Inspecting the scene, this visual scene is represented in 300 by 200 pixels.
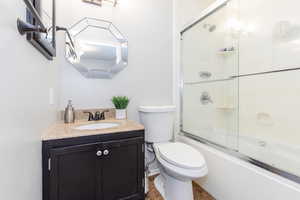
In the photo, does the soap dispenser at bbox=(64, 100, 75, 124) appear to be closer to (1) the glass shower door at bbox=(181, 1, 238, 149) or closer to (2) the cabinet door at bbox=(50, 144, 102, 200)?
(2) the cabinet door at bbox=(50, 144, 102, 200)

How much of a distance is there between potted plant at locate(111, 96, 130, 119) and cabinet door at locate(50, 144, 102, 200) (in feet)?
1.87

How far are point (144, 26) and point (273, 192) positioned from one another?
76.2 inches

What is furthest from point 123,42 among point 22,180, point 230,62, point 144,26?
point 22,180

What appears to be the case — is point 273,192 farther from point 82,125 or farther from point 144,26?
point 144,26

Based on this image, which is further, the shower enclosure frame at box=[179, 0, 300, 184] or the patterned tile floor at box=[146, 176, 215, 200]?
the patterned tile floor at box=[146, 176, 215, 200]

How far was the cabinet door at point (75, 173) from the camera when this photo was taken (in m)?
1.06

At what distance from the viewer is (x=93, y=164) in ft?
3.82

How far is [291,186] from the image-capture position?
3.29 feet

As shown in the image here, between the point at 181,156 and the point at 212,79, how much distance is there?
3.42 ft

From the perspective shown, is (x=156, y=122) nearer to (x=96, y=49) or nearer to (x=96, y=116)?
(x=96, y=116)

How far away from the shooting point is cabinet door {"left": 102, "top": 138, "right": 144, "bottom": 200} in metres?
1.21

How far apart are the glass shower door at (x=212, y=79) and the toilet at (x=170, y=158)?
0.43 metres

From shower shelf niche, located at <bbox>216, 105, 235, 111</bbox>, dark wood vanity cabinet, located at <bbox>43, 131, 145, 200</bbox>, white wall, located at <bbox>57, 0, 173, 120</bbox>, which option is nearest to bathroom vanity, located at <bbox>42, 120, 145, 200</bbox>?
dark wood vanity cabinet, located at <bbox>43, 131, 145, 200</bbox>

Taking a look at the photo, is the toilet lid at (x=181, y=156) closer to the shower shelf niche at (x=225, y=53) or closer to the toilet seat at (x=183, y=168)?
the toilet seat at (x=183, y=168)
